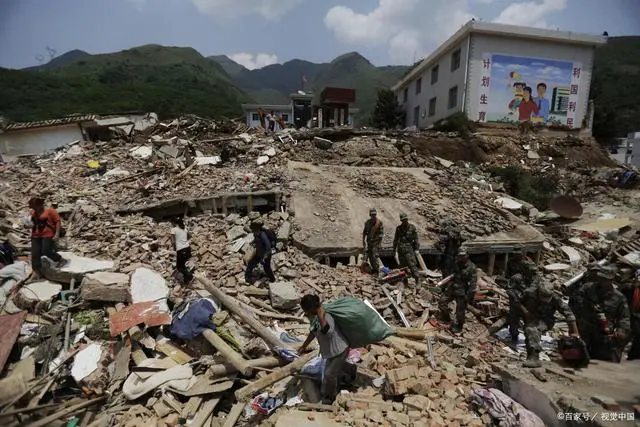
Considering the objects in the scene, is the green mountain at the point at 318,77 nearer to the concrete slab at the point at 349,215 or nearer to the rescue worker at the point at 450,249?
the concrete slab at the point at 349,215

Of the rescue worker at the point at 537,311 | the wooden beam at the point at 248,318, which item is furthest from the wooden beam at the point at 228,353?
the rescue worker at the point at 537,311

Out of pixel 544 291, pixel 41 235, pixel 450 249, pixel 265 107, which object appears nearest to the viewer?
pixel 544 291

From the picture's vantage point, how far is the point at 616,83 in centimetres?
4756

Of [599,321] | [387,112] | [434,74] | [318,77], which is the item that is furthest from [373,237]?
[318,77]

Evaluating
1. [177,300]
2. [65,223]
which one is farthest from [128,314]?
[65,223]

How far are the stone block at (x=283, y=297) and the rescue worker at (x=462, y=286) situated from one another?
2.77 metres

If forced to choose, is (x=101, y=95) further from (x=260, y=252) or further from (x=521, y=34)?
(x=260, y=252)

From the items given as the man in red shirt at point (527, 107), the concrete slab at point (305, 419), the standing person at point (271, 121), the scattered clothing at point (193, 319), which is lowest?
the concrete slab at point (305, 419)

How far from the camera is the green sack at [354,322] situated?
12.4 feet

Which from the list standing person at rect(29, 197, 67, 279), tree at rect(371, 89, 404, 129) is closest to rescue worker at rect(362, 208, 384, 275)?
standing person at rect(29, 197, 67, 279)

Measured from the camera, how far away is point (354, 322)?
12.5 feet

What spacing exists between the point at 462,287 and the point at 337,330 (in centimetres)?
327

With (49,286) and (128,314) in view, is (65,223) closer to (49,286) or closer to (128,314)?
(49,286)

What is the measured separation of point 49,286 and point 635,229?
1677 cm
